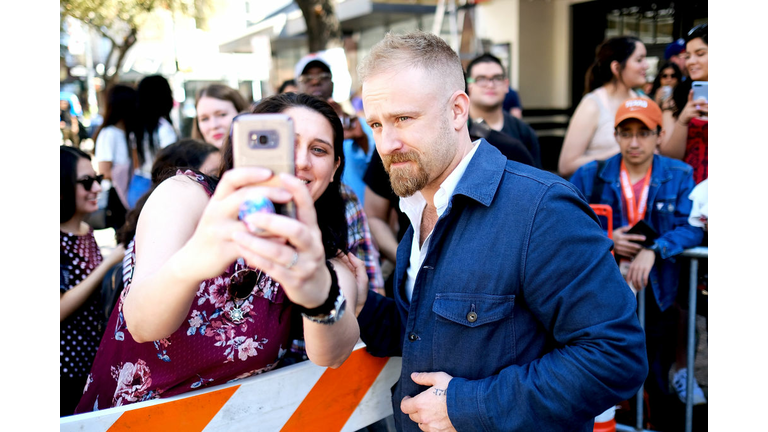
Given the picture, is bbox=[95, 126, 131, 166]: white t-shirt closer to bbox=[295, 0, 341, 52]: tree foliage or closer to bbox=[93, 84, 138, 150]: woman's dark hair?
bbox=[93, 84, 138, 150]: woman's dark hair

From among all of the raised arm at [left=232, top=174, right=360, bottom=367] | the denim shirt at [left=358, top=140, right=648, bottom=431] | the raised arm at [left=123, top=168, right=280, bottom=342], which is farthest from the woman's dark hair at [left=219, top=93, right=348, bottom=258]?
the raised arm at [left=232, top=174, right=360, bottom=367]

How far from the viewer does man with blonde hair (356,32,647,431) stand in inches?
64.2

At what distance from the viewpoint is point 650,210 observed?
12.1 ft

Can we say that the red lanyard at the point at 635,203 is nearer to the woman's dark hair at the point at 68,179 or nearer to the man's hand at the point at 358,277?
the man's hand at the point at 358,277

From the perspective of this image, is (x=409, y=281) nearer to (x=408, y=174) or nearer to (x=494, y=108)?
(x=408, y=174)

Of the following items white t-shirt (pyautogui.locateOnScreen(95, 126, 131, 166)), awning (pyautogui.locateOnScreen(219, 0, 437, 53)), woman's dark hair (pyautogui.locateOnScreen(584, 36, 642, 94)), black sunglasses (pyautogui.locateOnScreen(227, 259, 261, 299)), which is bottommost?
black sunglasses (pyautogui.locateOnScreen(227, 259, 261, 299))

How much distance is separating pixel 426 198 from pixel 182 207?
78 centimetres

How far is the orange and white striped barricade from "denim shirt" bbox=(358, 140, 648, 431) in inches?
15.4

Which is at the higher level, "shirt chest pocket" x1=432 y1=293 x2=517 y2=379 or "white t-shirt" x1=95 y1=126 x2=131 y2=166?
"white t-shirt" x1=95 y1=126 x2=131 y2=166

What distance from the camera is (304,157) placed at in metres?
2.10

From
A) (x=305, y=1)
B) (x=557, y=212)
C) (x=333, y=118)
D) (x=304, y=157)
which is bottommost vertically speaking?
(x=557, y=212)

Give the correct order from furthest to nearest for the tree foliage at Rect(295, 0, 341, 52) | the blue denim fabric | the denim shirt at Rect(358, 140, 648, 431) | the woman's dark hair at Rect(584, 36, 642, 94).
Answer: the tree foliage at Rect(295, 0, 341, 52) < the woman's dark hair at Rect(584, 36, 642, 94) < the blue denim fabric < the denim shirt at Rect(358, 140, 648, 431)
